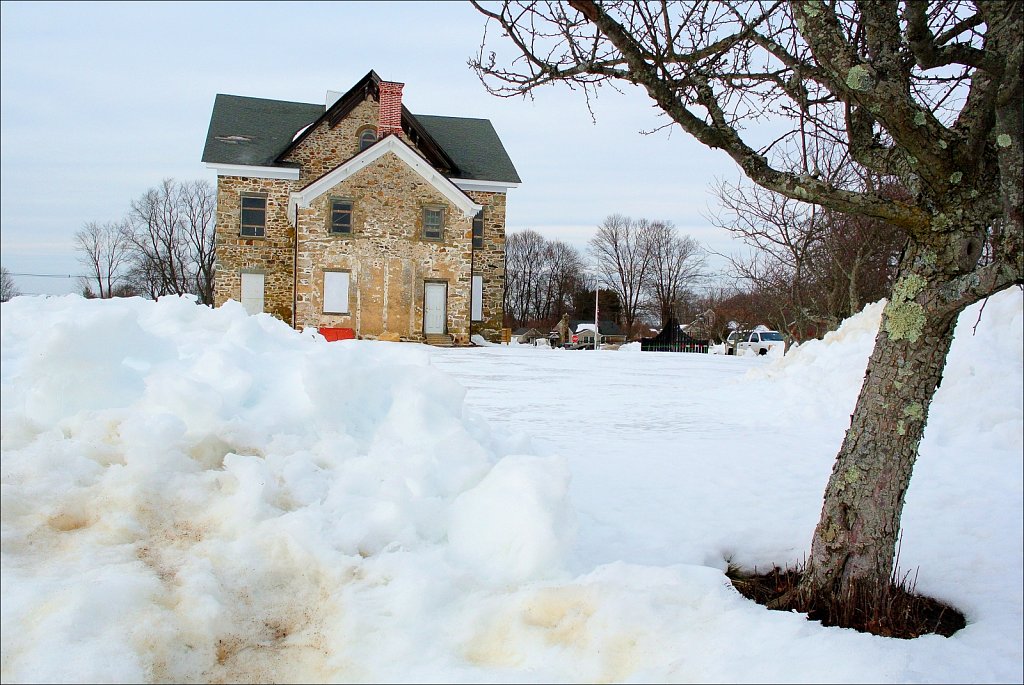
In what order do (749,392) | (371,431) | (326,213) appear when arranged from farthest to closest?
(326,213) → (749,392) → (371,431)

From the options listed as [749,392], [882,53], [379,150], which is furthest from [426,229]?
[882,53]

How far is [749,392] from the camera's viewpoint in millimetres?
10656

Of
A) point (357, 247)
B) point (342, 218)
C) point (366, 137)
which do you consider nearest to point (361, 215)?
point (342, 218)

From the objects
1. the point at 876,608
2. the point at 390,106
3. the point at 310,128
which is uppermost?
the point at 390,106

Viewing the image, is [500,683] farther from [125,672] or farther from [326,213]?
[326,213]

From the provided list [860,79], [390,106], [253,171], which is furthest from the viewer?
[253,171]

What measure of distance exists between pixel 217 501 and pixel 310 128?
963 inches

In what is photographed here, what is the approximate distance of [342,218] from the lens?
22.8m

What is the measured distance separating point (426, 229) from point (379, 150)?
2.95 m

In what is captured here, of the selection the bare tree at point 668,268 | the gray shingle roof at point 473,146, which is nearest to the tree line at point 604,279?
the bare tree at point 668,268

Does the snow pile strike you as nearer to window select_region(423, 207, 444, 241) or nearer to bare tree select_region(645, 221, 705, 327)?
window select_region(423, 207, 444, 241)

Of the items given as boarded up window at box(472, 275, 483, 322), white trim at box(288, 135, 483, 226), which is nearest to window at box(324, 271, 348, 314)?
white trim at box(288, 135, 483, 226)

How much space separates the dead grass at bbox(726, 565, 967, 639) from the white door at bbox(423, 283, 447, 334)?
20798 millimetres

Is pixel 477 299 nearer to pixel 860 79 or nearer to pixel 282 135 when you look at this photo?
pixel 282 135
